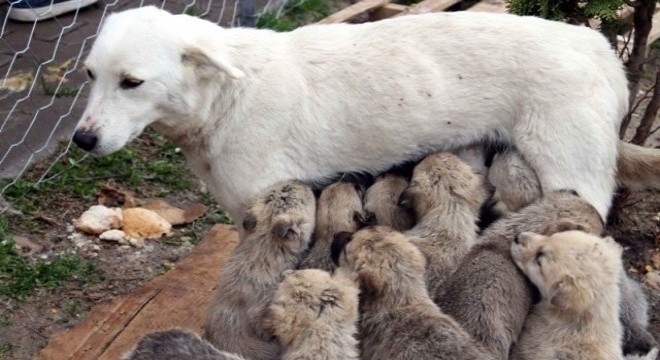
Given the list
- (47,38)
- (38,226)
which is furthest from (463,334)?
(47,38)

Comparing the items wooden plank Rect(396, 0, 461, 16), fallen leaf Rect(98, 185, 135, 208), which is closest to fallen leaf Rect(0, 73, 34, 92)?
fallen leaf Rect(98, 185, 135, 208)

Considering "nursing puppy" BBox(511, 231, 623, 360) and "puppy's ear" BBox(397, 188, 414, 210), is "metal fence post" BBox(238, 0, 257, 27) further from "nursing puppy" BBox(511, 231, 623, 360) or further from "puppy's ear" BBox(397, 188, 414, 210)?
"nursing puppy" BBox(511, 231, 623, 360)

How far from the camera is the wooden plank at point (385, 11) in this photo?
348 inches

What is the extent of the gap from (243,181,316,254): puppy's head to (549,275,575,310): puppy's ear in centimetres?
106

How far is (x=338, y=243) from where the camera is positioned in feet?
14.8

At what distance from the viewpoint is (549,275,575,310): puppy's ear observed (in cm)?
424

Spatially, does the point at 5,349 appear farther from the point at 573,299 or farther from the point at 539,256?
the point at 573,299

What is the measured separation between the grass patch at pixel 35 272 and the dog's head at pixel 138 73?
159 centimetres

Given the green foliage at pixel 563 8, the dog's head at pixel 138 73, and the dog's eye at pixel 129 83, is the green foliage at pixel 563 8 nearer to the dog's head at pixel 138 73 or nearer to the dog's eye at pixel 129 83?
the dog's head at pixel 138 73

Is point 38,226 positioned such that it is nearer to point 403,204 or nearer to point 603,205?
point 403,204

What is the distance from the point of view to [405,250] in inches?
174

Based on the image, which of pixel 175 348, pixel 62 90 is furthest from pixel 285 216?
pixel 62 90

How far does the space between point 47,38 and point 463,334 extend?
16.8 ft

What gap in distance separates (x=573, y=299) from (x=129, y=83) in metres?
1.98
